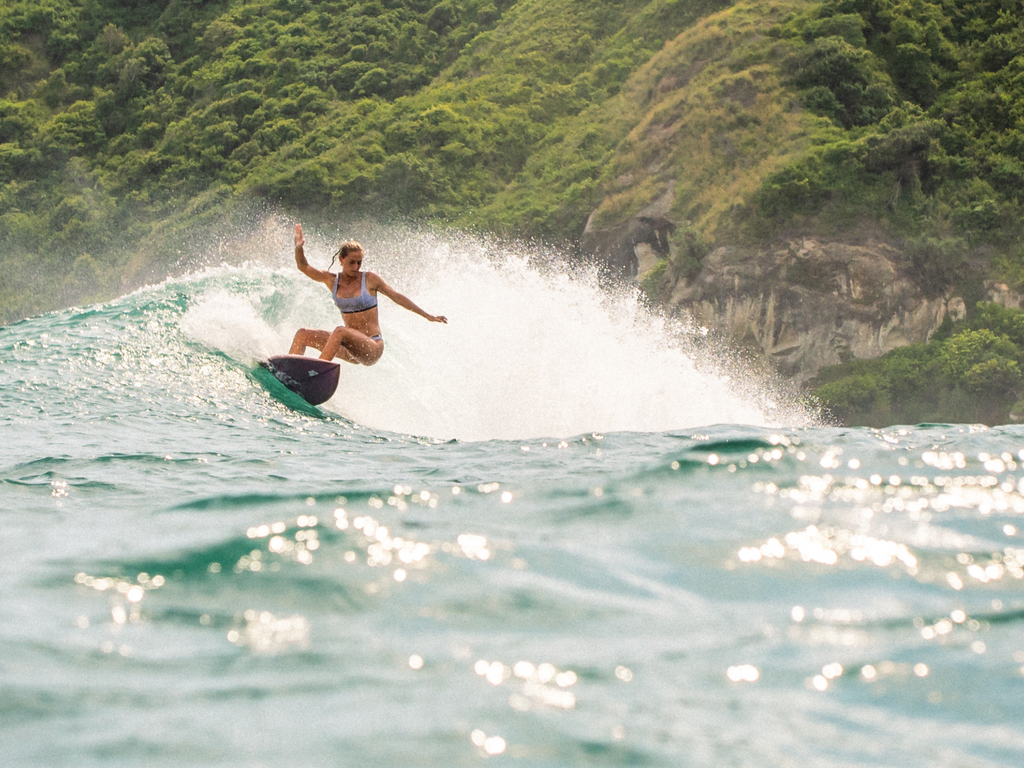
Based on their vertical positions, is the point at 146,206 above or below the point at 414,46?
below

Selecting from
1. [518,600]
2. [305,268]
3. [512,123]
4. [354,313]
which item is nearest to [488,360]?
[354,313]

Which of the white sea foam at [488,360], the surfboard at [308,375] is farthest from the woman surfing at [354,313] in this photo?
the white sea foam at [488,360]

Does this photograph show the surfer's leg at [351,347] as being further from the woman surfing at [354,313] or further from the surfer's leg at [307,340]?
the surfer's leg at [307,340]

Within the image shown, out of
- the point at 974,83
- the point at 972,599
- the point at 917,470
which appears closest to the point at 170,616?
the point at 972,599

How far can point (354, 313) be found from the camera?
10.2m

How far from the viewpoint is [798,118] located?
35.8m

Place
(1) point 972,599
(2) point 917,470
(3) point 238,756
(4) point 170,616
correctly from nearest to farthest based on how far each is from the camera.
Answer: (3) point 238,756, (4) point 170,616, (1) point 972,599, (2) point 917,470

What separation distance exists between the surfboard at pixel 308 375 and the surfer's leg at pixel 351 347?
0.45 ft

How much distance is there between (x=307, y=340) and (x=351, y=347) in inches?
20.3

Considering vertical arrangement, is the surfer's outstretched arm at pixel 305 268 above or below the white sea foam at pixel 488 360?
above

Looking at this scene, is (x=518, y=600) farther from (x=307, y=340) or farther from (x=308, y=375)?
(x=307, y=340)

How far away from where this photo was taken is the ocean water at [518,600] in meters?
2.49

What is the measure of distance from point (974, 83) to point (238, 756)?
38805mm

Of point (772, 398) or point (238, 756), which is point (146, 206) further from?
point (238, 756)
